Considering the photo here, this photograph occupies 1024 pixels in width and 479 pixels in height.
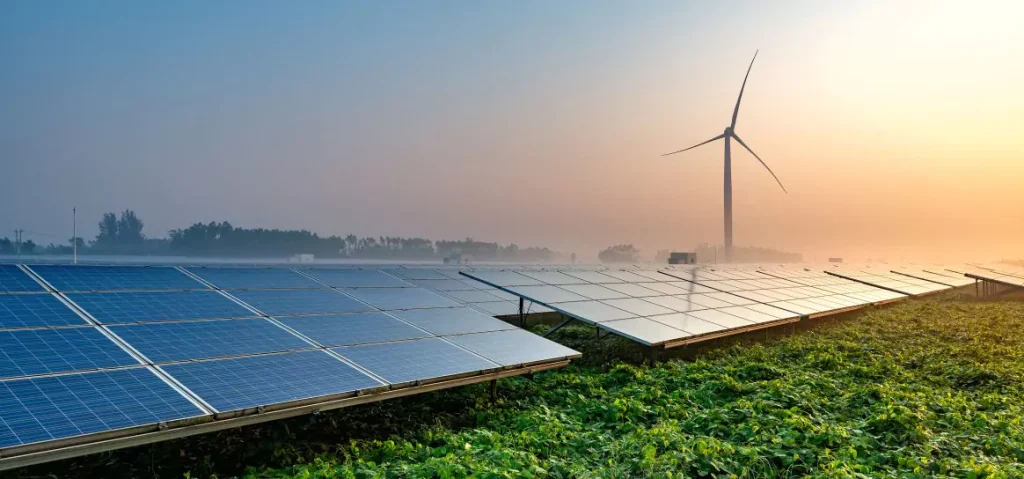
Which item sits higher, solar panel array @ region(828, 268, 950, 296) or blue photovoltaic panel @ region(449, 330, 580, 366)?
blue photovoltaic panel @ region(449, 330, 580, 366)

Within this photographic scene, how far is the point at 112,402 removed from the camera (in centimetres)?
827

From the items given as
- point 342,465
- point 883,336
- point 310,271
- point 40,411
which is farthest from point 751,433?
point 883,336

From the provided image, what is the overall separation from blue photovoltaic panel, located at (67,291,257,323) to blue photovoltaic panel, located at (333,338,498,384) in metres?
3.06

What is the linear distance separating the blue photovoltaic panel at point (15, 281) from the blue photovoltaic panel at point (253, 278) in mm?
3537

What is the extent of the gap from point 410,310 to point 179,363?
6.63 metres

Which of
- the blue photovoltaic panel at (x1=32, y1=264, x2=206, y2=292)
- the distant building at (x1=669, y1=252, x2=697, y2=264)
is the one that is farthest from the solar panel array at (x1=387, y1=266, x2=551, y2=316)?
the distant building at (x1=669, y1=252, x2=697, y2=264)

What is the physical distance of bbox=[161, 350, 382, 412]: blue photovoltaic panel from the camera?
9.12 metres

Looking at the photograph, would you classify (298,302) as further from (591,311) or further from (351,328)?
(591,311)

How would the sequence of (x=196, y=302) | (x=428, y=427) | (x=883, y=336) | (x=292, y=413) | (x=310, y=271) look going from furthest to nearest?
(x=883, y=336), (x=310, y=271), (x=196, y=302), (x=428, y=427), (x=292, y=413)

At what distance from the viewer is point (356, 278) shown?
734 inches

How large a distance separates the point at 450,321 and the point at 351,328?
2.94 m

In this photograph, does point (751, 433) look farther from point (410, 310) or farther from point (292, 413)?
point (410, 310)

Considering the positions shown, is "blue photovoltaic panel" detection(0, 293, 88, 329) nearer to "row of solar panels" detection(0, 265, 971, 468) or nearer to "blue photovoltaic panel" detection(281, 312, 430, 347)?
"row of solar panels" detection(0, 265, 971, 468)

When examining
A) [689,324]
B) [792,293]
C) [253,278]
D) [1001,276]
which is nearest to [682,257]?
[1001,276]
